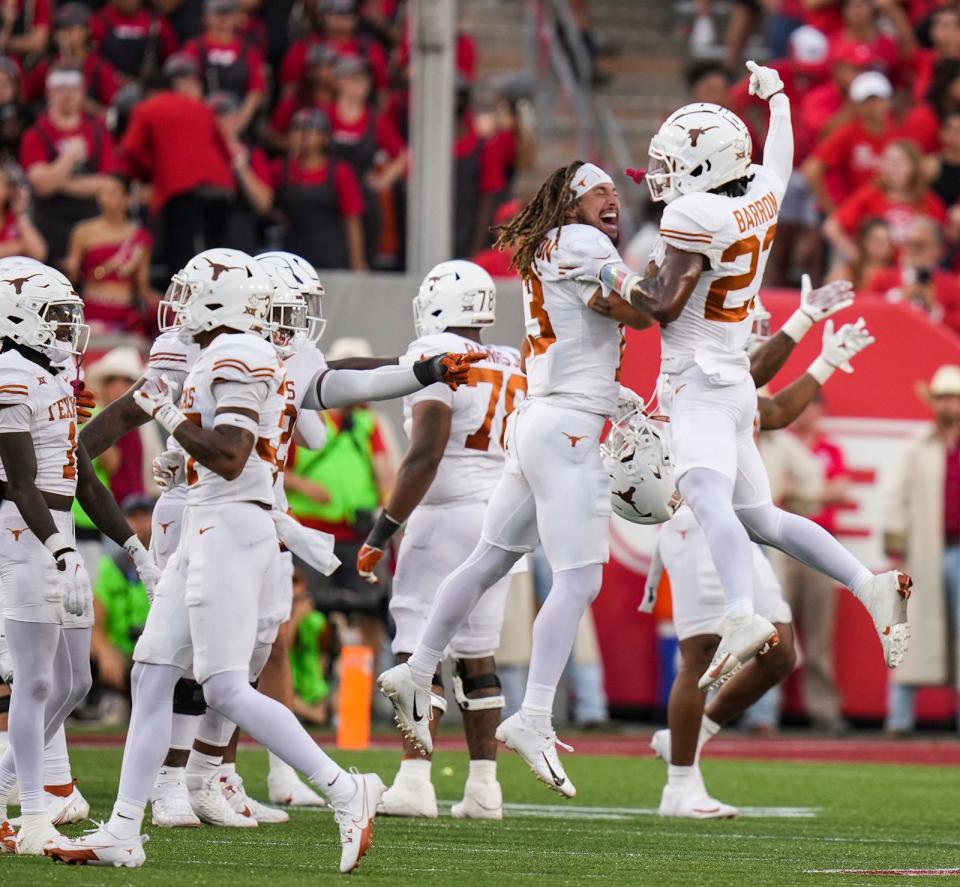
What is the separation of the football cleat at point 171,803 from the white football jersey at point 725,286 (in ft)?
7.28

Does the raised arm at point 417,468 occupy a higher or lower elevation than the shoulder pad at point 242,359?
lower

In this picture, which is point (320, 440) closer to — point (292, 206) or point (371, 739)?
point (371, 739)

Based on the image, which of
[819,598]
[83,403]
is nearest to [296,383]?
A: [83,403]

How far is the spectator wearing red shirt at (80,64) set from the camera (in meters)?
14.2

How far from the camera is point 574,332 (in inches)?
278

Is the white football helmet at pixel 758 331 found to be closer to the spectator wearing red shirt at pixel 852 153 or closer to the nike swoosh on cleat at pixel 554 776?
the nike swoosh on cleat at pixel 554 776

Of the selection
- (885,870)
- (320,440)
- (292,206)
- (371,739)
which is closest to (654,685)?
(371,739)

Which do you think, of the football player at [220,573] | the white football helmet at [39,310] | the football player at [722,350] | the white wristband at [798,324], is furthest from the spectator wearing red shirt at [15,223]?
the football player at [220,573]

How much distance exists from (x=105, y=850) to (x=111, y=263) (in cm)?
715

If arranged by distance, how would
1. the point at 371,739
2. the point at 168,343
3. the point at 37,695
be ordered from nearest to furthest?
the point at 37,695 < the point at 168,343 < the point at 371,739

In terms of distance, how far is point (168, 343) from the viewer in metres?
7.31

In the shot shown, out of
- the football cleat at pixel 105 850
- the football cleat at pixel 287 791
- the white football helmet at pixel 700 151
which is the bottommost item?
the football cleat at pixel 287 791

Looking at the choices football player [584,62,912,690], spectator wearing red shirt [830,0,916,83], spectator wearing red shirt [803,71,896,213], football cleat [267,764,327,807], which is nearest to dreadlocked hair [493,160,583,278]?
football player [584,62,912,690]

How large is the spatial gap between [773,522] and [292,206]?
6979mm
